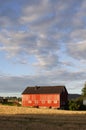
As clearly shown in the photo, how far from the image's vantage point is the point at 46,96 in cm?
12531

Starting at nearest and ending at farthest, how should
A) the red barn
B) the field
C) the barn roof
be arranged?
the field < the red barn < the barn roof

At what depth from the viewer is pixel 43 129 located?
30.6m

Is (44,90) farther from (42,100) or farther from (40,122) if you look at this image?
(40,122)

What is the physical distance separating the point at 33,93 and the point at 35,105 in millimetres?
4773

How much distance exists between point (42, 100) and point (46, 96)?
212cm

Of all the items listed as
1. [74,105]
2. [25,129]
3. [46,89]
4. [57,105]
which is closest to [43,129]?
[25,129]

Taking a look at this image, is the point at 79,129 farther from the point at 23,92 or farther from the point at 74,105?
the point at 23,92

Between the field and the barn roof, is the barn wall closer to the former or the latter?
the barn roof

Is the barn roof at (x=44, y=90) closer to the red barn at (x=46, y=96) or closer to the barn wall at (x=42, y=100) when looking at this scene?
the red barn at (x=46, y=96)

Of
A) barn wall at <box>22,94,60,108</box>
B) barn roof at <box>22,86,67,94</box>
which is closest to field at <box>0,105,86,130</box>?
barn wall at <box>22,94,60,108</box>

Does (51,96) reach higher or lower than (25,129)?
higher

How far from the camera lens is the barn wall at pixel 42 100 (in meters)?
121

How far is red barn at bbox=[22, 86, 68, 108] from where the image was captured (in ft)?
398

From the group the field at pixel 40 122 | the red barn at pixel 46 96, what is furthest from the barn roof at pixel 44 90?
the field at pixel 40 122
